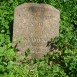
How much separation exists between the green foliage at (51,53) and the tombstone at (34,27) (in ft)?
0.45

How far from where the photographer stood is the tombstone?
5.81 metres

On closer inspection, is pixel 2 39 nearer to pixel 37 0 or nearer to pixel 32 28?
pixel 32 28

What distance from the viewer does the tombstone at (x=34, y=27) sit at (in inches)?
229

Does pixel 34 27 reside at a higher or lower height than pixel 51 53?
higher

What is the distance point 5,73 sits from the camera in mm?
3807

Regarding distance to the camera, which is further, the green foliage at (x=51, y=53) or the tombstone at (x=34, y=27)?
the tombstone at (x=34, y=27)

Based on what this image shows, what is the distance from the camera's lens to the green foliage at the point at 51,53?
16.3ft

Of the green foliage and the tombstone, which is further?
the tombstone

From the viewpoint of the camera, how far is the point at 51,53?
5820 mm

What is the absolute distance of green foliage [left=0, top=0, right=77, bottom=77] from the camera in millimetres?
4977

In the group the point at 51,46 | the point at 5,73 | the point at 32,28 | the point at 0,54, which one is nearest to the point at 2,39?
the point at 32,28

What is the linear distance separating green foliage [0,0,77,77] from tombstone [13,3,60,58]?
0.45 feet

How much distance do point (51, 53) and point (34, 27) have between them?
63 centimetres

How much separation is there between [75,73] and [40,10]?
5.12 feet
